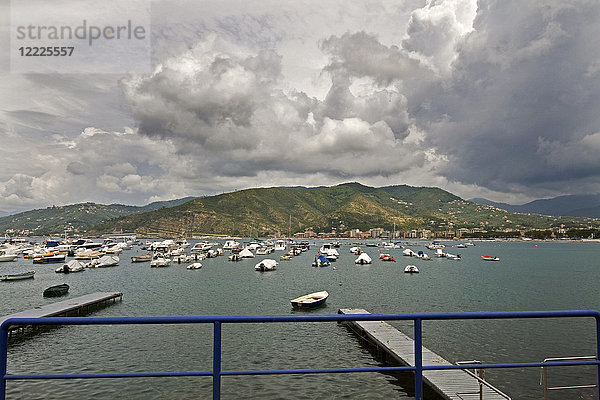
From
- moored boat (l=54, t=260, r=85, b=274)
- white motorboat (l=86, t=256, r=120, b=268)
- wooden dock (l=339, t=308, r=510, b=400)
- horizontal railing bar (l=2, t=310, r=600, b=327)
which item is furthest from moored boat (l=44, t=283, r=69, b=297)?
horizontal railing bar (l=2, t=310, r=600, b=327)

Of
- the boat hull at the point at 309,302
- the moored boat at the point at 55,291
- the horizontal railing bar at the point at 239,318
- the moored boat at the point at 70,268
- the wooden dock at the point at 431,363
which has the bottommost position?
the moored boat at the point at 70,268

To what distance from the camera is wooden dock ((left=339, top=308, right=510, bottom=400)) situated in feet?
50.0

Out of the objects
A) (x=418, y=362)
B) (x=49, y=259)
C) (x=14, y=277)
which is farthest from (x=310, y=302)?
(x=49, y=259)

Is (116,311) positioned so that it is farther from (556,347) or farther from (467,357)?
(556,347)

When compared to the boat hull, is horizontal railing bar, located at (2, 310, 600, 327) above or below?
above

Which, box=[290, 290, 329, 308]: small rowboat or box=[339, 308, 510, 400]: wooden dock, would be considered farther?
box=[290, 290, 329, 308]: small rowboat

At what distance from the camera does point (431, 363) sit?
761 inches

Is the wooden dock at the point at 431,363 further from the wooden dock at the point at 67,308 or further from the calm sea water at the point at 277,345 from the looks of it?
the wooden dock at the point at 67,308

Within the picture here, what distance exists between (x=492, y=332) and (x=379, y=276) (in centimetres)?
4495

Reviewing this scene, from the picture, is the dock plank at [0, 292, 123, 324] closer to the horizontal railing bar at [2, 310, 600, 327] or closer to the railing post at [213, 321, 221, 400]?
the horizontal railing bar at [2, 310, 600, 327]

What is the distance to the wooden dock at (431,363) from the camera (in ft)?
50.0

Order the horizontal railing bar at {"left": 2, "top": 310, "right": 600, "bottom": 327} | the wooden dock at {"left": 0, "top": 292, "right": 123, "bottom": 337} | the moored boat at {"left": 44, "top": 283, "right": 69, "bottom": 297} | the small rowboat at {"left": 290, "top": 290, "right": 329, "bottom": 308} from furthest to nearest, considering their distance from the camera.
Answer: the moored boat at {"left": 44, "top": 283, "right": 69, "bottom": 297}, the small rowboat at {"left": 290, "top": 290, "right": 329, "bottom": 308}, the wooden dock at {"left": 0, "top": 292, "right": 123, "bottom": 337}, the horizontal railing bar at {"left": 2, "top": 310, "right": 600, "bottom": 327}

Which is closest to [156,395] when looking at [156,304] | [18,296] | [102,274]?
[156,304]

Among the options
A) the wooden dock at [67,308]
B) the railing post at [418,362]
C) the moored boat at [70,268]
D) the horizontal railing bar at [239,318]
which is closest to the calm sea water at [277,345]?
the wooden dock at [67,308]
